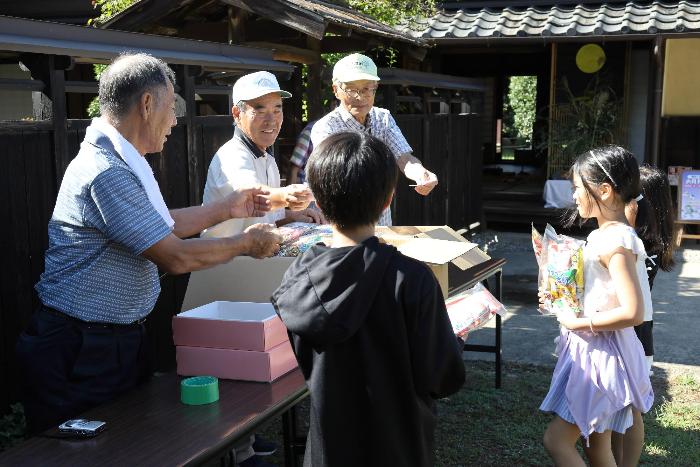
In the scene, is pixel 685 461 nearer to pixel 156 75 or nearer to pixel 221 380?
pixel 221 380

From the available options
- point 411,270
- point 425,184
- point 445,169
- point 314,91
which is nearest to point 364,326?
point 411,270

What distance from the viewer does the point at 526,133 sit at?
22.0m

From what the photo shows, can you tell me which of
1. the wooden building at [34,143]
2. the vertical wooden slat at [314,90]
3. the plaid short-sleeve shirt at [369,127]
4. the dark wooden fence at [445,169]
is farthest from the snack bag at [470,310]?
the dark wooden fence at [445,169]

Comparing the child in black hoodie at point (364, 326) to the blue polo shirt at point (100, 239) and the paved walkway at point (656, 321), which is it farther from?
the paved walkway at point (656, 321)

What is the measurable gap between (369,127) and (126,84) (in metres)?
2.01

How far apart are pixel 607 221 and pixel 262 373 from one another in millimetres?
1464

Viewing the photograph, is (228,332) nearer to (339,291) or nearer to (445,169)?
(339,291)

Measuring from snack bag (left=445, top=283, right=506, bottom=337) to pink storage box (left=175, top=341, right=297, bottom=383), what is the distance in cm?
103

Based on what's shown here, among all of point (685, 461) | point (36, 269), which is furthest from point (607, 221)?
point (36, 269)

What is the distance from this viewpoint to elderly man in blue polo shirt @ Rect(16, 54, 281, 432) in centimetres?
253

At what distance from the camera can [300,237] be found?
329cm

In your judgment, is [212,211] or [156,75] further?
[212,211]

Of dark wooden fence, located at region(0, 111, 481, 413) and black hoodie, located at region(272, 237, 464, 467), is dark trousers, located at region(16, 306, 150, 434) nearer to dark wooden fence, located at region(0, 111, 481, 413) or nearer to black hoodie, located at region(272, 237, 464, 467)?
dark wooden fence, located at region(0, 111, 481, 413)

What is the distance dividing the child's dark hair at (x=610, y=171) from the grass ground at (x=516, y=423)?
1694 mm
